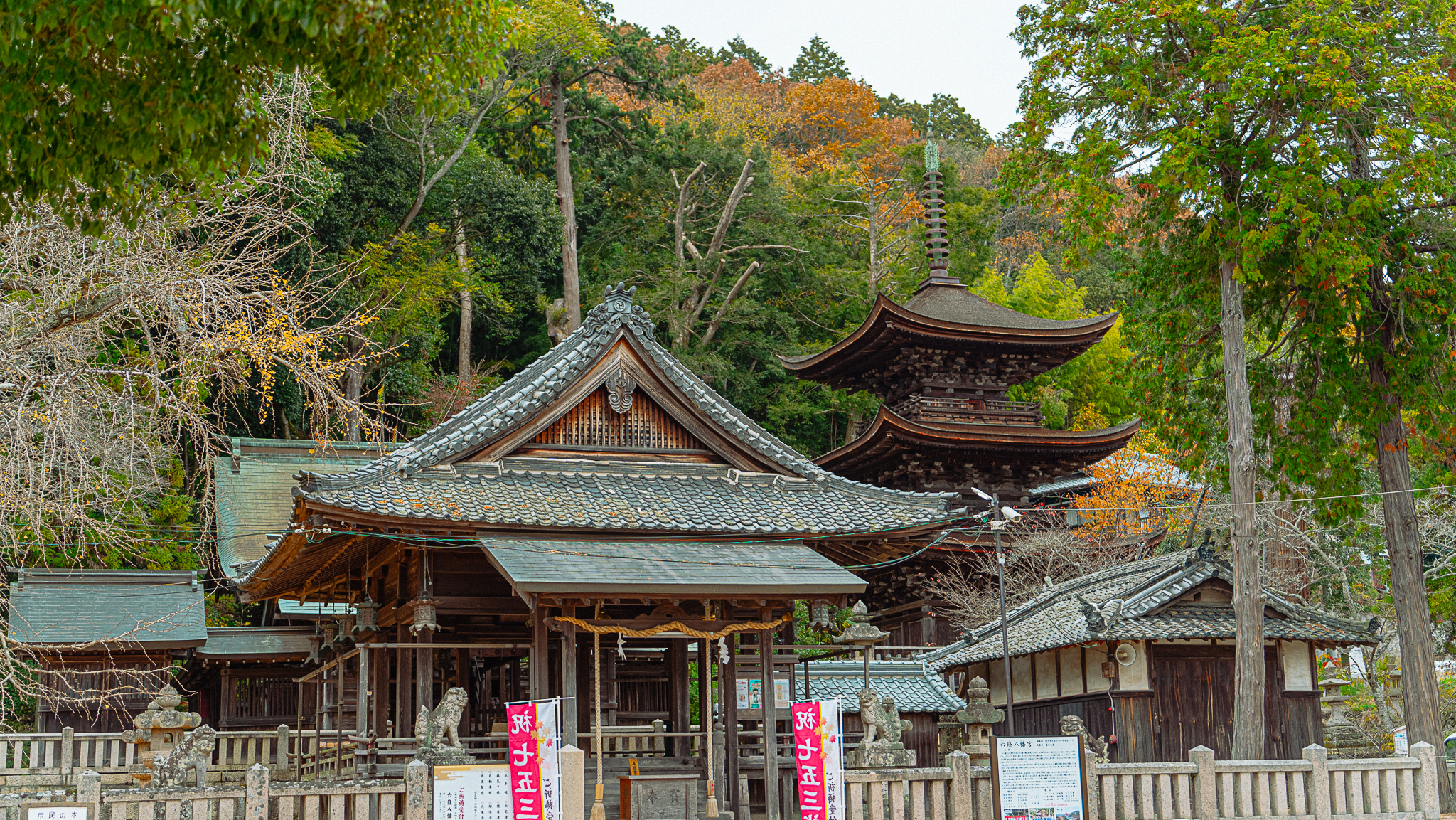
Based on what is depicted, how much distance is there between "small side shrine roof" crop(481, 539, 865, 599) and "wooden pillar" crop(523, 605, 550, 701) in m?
0.59

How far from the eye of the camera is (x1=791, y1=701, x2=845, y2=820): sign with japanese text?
424 inches

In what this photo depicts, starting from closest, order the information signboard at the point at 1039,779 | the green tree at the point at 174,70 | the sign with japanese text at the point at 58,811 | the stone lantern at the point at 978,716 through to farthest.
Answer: the green tree at the point at 174,70, the sign with japanese text at the point at 58,811, the information signboard at the point at 1039,779, the stone lantern at the point at 978,716

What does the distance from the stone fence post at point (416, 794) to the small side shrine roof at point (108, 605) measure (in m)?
10.5

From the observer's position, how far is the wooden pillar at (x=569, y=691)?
11992mm

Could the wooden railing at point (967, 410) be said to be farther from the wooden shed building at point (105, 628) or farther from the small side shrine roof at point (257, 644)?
the wooden shed building at point (105, 628)

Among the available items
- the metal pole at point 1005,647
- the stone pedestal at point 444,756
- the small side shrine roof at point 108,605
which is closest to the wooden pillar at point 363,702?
the stone pedestal at point 444,756

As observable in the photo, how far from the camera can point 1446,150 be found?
16.6 meters

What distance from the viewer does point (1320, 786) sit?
1178cm

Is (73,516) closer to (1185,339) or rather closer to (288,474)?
(1185,339)

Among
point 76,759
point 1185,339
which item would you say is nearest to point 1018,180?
point 1185,339

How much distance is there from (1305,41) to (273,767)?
18.9 metres

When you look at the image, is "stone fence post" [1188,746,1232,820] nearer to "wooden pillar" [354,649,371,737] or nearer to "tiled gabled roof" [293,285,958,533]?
"tiled gabled roof" [293,285,958,533]

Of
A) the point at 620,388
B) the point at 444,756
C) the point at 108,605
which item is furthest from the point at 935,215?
the point at 444,756

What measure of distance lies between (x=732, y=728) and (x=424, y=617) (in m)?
3.75
